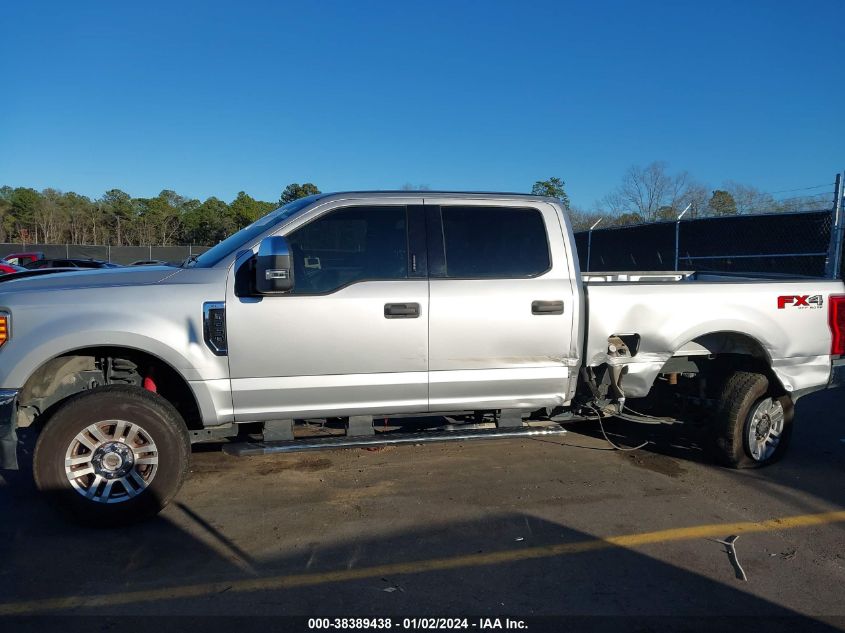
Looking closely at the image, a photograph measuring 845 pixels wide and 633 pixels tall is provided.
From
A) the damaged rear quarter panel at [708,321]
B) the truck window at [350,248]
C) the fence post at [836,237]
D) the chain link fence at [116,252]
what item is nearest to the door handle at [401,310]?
the truck window at [350,248]

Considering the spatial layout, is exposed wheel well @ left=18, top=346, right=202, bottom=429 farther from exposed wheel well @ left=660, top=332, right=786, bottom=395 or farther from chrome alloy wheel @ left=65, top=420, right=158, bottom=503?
exposed wheel well @ left=660, top=332, right=786, bottom=395

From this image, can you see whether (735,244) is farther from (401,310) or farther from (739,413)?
(401,310)

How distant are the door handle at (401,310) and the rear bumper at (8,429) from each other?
2369mm

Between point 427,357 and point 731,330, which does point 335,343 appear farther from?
point 731,330

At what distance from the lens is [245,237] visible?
4613mm

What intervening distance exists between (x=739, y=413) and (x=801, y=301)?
3.33 feet

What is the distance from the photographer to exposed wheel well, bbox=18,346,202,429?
4.19m

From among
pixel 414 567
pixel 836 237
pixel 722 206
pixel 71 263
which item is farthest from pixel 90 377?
pixel 71 263

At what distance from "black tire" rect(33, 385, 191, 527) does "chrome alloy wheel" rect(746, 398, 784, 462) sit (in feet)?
14.4

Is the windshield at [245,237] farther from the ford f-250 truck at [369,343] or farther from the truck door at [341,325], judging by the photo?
the truck door at [341,325]

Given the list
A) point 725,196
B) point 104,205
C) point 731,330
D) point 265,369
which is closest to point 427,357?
point 265,369

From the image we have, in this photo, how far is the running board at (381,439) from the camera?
442cm

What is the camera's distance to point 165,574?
12.0 ft

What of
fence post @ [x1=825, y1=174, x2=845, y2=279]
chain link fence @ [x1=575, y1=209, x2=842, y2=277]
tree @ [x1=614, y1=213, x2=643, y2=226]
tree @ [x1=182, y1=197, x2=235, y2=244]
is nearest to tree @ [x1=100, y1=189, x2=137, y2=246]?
tree @ [x1=182, y1=197, x2=235, y2=244]
